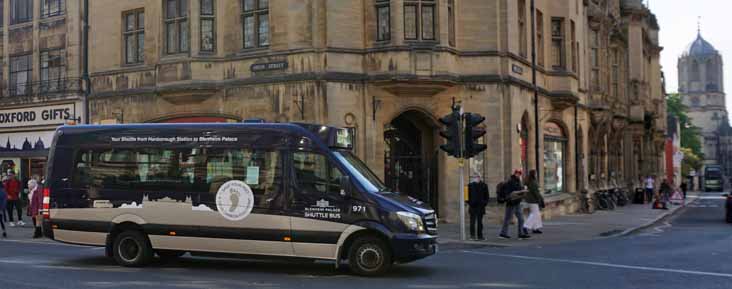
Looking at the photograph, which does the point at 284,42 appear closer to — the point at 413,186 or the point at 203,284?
the point at 413,186

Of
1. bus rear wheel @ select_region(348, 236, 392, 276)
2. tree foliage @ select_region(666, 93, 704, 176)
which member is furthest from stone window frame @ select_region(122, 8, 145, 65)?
tree foliage @ select_region(666, 93, 704, 176)

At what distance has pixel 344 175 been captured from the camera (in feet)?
40.8

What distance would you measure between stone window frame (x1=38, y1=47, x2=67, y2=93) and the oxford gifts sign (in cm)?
73

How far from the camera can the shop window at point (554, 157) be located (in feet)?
98.1

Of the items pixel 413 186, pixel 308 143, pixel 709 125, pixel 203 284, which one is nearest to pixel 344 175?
pixel 308 143

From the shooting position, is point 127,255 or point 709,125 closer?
point 127,255

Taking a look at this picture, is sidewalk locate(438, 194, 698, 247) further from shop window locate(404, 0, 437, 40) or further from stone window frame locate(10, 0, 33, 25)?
stone window frame locate(10, 0, 33, 25)

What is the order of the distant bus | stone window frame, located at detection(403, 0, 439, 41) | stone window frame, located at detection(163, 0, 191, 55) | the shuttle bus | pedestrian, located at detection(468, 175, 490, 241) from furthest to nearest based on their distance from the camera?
the distant bus < stone window frame, located at detection(163, 0, 191, 55) < stone window frame, located at detection(403, 0, 439, 41) < pedestrian, located at detection(468, 175, 490, 241) < the shuttle bus

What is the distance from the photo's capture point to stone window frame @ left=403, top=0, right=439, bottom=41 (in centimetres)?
2303

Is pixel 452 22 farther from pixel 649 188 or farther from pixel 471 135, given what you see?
pixel 649 188

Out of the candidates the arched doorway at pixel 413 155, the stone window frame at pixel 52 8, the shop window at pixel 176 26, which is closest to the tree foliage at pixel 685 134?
the arched doorway at pixel 413 155

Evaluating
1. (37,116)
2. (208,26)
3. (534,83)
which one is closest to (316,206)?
(208,26)

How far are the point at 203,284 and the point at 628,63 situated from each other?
4024cm

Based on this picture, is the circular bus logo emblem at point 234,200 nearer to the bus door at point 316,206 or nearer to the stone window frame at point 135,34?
the bus door at point 316,206
